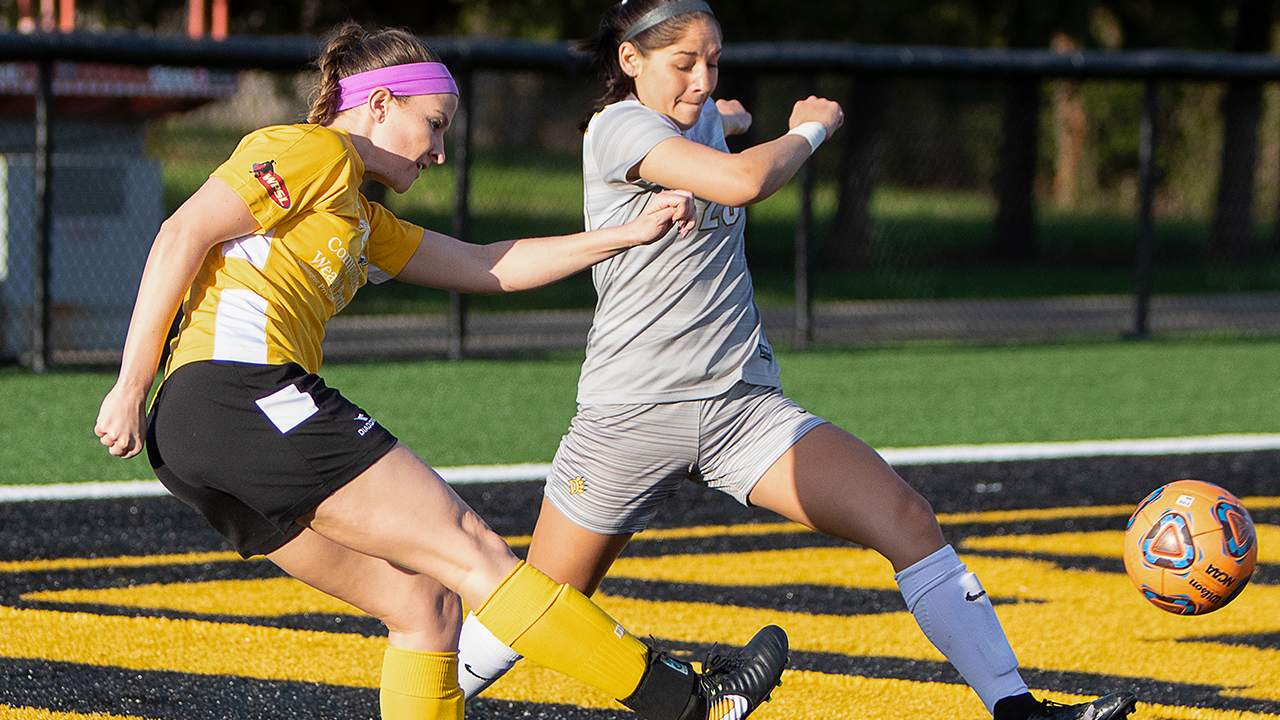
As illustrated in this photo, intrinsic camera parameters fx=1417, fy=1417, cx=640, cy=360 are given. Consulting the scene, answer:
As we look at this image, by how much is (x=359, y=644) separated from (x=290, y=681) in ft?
1.27

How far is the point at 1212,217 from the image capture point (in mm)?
17531

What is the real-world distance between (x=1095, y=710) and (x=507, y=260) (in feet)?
5.82

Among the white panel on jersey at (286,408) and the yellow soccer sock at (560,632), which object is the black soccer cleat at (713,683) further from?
the white panel on jersey at (286,408)

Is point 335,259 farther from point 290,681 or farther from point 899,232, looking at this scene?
point 899,232

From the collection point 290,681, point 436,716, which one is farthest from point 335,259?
point 290,681

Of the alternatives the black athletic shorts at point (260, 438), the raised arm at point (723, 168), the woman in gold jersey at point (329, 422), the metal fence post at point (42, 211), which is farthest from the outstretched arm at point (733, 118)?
the metal fence post at point (42, 211)

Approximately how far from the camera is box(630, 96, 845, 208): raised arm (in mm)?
3346

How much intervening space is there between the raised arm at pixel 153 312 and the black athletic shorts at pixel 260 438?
0.08 m

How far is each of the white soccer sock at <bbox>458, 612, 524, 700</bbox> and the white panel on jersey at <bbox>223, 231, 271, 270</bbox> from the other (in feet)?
3.84

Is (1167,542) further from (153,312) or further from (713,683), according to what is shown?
(153,312)

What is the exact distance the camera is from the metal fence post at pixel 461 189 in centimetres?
1072

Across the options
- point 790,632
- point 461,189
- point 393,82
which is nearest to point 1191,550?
Result: point 790,632

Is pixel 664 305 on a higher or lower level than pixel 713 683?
higher

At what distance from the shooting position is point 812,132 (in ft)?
12.0
